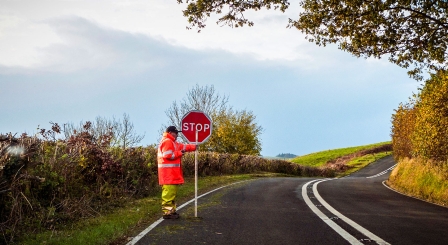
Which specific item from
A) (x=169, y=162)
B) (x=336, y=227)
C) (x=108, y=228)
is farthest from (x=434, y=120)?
(x=108, y=228)

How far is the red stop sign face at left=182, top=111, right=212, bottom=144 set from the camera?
10402 mm

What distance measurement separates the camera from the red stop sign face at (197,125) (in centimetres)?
1040

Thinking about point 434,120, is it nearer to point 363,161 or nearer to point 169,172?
point 169,172

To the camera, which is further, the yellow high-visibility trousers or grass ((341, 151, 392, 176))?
grass ((341, 151, 392, 176))

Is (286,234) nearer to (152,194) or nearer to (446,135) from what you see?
(152,194)

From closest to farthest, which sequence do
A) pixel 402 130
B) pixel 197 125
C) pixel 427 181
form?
pixel 197 125
pixel 427 181
pixel 402 130

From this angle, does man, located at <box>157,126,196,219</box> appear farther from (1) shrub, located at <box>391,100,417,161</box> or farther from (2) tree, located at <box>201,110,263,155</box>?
(2) tree, located at <box>201,110,263,155</box>

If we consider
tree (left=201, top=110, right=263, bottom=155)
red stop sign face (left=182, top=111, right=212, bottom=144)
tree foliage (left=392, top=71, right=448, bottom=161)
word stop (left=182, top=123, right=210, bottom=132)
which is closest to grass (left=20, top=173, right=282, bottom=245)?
red stop sign face (left=182, top=111, right=212, bottom=144)

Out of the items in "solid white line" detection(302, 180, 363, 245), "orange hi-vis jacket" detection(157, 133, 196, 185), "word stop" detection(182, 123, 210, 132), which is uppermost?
"word stop" detection(182, 123, 210, 132)

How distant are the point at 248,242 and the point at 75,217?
479 centimetres

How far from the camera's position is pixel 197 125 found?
10.5 m

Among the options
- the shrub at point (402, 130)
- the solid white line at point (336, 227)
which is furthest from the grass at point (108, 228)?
the shrub at point (402, 130)

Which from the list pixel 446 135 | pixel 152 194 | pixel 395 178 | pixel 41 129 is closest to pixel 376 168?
pixel 395 178

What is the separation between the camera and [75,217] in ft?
31.7
